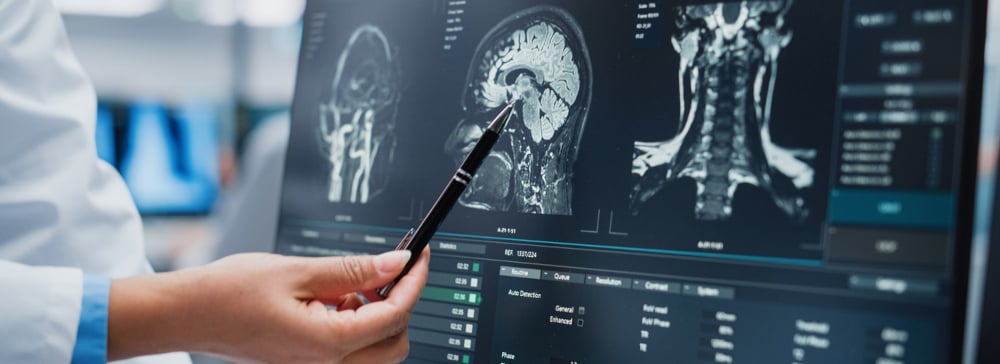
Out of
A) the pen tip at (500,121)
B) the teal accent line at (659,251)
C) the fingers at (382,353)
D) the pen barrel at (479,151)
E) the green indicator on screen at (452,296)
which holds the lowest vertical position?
the fingers at (382,353)

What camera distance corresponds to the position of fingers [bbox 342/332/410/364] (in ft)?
2.10

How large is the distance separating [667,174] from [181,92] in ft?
11.9

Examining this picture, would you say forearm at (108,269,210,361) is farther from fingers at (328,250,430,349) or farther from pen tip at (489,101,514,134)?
pen tip at (489,101,514,134)

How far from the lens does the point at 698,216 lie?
58 centimetres

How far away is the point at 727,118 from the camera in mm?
573

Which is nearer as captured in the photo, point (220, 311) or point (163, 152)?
point (220, 311)

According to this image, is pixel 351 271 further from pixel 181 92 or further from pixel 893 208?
pixel 181 92

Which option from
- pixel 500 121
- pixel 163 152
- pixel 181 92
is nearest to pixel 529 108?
pixel 500 121

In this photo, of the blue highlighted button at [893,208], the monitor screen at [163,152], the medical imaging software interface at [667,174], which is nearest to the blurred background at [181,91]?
the monitor screen at [163,152]

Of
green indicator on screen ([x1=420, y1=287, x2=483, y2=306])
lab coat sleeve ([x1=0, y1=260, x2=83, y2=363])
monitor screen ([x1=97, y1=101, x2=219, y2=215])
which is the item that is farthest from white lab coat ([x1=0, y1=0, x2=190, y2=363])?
monitor screen ([x1=97, y1=101, x2=219, y2=215])

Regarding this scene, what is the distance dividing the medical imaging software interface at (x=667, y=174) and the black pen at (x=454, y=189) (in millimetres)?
64

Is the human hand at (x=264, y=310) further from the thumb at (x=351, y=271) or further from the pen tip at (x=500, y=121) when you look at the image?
the pen tip at (x=500, y=121)

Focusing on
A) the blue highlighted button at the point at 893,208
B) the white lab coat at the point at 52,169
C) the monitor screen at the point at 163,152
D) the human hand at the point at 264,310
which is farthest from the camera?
the monitor screen at the point at 163,152

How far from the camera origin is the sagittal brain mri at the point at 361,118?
77cm
